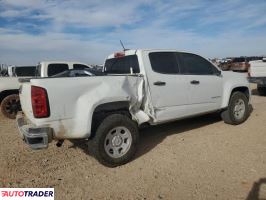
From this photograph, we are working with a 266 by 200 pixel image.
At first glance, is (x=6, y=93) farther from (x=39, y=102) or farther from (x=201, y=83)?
(x=201, y=83)

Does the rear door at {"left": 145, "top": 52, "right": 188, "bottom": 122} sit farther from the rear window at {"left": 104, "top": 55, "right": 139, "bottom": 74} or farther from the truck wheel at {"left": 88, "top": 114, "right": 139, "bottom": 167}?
the truck wheel at {"left": 88, "top": 114, "right": 139, "bottom": 167}

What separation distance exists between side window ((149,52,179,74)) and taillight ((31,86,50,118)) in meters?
2.07

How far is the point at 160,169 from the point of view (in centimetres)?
431

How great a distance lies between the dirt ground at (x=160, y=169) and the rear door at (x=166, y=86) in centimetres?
69

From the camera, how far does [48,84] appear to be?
146 inches

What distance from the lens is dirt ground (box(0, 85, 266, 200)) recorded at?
3648mm

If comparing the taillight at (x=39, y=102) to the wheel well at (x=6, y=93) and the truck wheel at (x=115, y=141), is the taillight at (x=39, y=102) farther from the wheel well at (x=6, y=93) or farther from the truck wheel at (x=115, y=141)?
the wheel well at (x=6, y=93)

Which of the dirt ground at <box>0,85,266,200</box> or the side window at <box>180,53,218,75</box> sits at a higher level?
the side window at <box>180,53,218,75</box>

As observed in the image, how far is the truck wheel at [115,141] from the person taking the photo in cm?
422

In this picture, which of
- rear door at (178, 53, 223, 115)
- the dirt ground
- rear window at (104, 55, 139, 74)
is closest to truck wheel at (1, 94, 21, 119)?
the dirt ground

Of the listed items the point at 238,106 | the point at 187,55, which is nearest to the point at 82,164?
the point at 187,55

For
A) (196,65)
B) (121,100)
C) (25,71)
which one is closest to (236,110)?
(196,65)

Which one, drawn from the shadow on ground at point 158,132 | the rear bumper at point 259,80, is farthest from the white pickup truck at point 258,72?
the shadow on ground at point 158,132

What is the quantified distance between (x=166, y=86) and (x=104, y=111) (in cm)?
131
